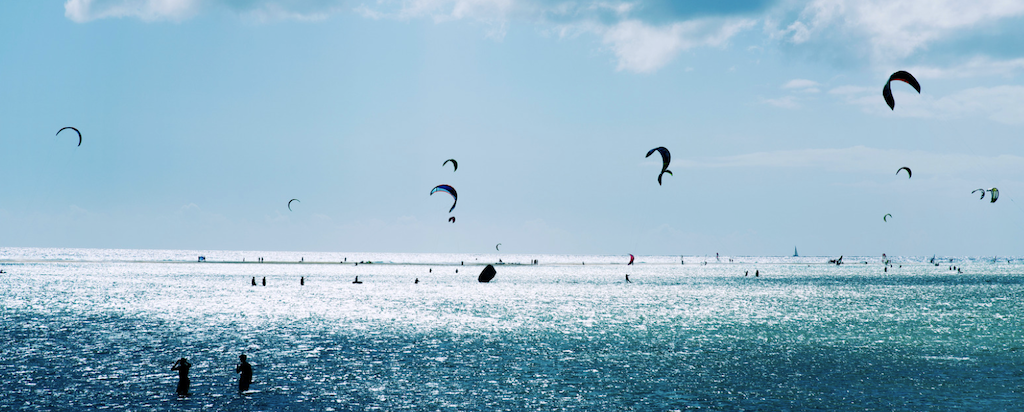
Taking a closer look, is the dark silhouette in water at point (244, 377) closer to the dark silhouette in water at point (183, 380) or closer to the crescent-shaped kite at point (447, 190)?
the dark silhouette in water at point (183, 380)

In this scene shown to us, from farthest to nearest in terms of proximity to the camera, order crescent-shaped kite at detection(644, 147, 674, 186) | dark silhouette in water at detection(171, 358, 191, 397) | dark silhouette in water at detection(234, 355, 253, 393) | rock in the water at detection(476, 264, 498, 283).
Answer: rock in the water at detection(476, 264, 498, 283), crescent-shaped kite at detection(644, 147, 674, 186), dark silhouette in water at detection(234, 355, 253, 393), dark silhouette in water at detection(171, 358, 191, 397)

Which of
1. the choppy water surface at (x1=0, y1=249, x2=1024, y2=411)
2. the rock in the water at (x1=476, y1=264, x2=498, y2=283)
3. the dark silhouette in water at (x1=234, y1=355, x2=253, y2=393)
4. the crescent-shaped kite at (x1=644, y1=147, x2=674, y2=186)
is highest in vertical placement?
the crescent-shaped kite at (x1=644, y1=147, x2=674, y2=186)

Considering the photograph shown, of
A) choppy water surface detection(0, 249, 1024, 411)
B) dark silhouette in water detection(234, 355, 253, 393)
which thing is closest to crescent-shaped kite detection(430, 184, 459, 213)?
choppy water surface detection(0, 249, 1024, 411)

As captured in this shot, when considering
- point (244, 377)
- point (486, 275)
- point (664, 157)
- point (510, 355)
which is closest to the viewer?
point (244, 377)

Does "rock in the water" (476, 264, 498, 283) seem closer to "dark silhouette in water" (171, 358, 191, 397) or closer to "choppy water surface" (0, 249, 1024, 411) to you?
"choppy water surface" (0, 249, 1024, 411)

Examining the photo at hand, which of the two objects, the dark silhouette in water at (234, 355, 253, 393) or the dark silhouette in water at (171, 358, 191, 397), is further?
the dark silhouette in water at (234, 355, 253, 393)

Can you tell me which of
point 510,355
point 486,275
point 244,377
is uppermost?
point 486,275

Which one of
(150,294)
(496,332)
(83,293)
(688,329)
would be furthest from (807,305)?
(83,293)

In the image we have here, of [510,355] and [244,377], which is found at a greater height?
[244,377]

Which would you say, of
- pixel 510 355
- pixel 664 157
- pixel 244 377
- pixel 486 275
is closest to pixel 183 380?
pixel 244 377

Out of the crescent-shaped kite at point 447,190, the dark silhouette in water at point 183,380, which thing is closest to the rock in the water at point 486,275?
the crescent-shaped kite at point 447,190

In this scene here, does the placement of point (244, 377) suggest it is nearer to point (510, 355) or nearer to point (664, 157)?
point (510, 355)

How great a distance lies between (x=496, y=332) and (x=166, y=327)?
2074 centimetres

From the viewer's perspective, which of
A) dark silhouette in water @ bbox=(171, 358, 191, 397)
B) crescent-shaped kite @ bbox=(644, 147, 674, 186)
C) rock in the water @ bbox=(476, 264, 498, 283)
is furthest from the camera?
rock in the water @ bbox=(476, 264, 498, 283)
